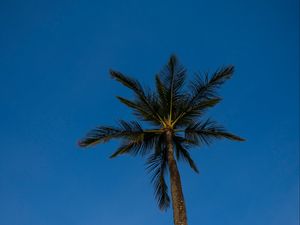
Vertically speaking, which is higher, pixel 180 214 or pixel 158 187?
pixel 158 187

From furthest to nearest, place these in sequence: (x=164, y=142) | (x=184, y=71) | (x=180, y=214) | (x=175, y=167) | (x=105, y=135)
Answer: (x=184, y=71), (x=164, y=142), (x=105, y=135), (x=175, y=167), (x=180, y=214)

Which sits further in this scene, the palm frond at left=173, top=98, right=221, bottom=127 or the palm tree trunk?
the palm frond at left=173, top=98, right=221, bottom=127

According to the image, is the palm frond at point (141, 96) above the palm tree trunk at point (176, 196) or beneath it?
above

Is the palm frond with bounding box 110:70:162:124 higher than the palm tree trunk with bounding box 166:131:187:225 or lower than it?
higher

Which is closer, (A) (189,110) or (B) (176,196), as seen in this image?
(B) (176,196)

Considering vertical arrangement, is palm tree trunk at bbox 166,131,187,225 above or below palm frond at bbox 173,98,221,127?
below

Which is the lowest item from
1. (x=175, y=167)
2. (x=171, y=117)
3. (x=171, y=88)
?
(x=175, y=167)

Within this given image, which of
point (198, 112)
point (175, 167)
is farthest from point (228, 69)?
point (175, 167)

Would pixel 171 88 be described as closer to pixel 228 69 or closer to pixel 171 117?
pixel 171 117

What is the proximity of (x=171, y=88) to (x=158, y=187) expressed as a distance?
13.4 feet

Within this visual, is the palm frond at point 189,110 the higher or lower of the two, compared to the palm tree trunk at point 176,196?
higher

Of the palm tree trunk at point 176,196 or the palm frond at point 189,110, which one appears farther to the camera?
the palm frond at point 189,110

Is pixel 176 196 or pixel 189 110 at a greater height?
pixel 189 110

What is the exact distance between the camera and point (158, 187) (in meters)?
14.8
